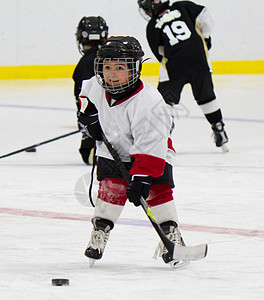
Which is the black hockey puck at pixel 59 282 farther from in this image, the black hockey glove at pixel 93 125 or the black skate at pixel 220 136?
the black skate at pixel 220 136

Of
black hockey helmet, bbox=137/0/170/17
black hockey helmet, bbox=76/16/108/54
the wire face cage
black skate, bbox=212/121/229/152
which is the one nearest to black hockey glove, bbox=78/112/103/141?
the wire face cage

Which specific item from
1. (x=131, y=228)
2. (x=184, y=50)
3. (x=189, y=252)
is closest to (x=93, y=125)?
(x=189, y=252)

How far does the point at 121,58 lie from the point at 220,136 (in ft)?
11.2

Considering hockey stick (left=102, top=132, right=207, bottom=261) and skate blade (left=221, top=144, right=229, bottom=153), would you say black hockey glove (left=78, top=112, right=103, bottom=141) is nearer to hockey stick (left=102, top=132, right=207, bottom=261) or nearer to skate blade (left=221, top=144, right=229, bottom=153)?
hockey stick (left=102, top=132, right=207, bottom=261)

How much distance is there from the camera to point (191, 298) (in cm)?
210

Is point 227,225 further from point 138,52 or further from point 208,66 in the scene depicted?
point 208,66

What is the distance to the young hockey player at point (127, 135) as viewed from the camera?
2.43 metres

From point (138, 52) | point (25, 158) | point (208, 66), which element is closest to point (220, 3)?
point (208, 66)

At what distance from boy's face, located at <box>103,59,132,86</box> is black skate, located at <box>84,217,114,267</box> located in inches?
17.0

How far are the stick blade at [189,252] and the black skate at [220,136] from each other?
3.32 metres

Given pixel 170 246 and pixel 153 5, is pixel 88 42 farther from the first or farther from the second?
pixel 170 246

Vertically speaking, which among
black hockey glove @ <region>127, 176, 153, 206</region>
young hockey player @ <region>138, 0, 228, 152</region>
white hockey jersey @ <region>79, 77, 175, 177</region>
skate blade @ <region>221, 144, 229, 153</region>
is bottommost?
skate blade @ <region>221, 144, 229, 153</region>

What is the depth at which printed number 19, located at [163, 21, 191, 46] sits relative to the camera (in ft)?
19.5

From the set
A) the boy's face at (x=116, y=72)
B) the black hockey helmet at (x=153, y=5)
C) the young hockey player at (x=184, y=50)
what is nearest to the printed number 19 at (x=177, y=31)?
the young hockey player at (x=184, y=50)
